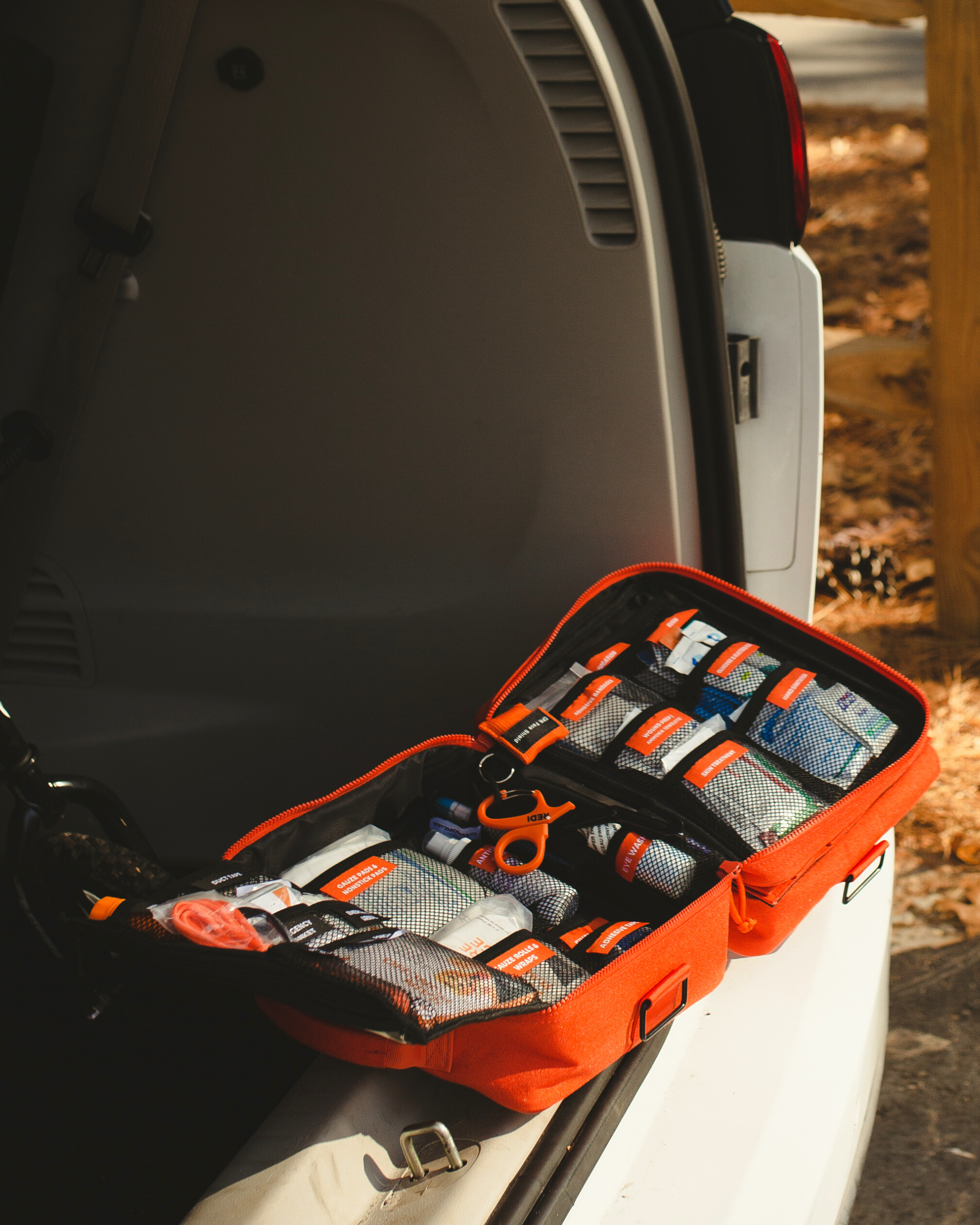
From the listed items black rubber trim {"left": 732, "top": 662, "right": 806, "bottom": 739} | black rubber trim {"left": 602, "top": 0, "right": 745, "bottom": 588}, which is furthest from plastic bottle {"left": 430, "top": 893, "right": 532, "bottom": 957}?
black rubber trim {"left": 602, "top": 0, "right": 745, "bottom": 588}

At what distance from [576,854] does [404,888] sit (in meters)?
0.21

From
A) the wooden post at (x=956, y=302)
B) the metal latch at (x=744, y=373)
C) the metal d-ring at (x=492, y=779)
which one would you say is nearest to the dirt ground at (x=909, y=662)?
the wooden post at (x=956, y=302)

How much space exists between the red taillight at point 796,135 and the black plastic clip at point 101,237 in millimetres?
855

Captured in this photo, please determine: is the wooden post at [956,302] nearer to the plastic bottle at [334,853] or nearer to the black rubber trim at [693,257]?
the black rubber trim at [693,257]

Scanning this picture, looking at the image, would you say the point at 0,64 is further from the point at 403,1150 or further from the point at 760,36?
the point at 403,1150

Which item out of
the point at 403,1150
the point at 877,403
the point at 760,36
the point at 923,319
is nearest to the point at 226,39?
the point at 760,36

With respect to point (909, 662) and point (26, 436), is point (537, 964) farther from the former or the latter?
point (909, 662)

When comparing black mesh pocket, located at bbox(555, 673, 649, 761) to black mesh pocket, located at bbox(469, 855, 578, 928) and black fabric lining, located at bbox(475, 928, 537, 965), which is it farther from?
black fabric lining, located at bbox(475, 928, 537, 965)

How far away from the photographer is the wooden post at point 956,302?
2.38 meters

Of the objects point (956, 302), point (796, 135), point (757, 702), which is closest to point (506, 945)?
point (757, 702)

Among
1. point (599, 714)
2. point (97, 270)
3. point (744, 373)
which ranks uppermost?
point (744, 373)

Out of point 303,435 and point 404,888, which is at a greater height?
point 303,435

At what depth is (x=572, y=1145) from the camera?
0.95m

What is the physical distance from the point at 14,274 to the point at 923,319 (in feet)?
12.2
